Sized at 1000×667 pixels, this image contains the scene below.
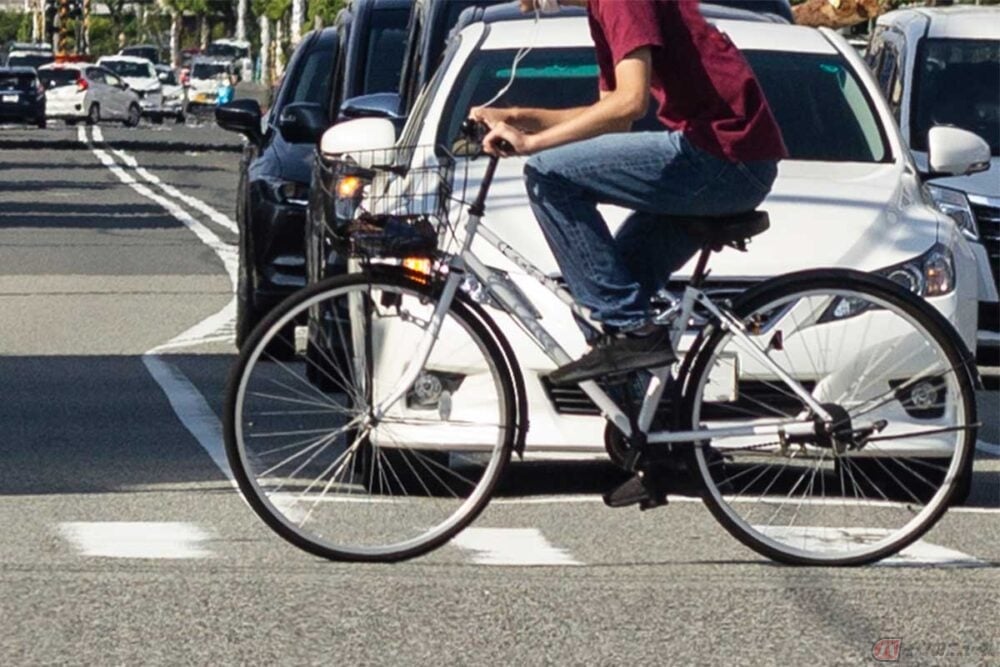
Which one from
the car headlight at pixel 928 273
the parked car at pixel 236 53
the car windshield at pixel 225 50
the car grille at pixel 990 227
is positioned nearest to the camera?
the car headlight at pixel 928 273

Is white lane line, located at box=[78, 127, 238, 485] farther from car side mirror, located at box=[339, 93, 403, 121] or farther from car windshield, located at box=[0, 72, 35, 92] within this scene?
car windshield, located at box=[0, 72, 35, 92]

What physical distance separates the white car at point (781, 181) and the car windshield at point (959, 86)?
455cm

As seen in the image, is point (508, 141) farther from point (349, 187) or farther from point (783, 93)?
point (783, 93)

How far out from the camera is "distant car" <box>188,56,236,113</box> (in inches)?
3081

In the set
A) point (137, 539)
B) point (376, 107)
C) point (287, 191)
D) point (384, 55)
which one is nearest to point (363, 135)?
point (376, 107)

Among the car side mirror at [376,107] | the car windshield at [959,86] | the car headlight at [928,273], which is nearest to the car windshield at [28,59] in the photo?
the car windshield at [959,86]

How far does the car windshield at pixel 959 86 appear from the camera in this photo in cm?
1453

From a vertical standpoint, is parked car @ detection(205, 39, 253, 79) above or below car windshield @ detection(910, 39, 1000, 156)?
below

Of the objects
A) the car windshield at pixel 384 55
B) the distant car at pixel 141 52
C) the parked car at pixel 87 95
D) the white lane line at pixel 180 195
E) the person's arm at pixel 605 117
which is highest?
the person's arm at pixel 605 117

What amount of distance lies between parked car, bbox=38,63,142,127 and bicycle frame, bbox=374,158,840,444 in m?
58.5

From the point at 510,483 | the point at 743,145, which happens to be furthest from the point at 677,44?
the point at 510,483

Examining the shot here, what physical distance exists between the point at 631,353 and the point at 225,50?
10172 centimetres

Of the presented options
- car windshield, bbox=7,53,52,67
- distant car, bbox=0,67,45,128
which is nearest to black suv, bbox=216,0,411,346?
distant car, bbox=0,67,45,128

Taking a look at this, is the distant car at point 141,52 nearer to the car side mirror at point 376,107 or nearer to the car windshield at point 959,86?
the car windshield at point 959,86
